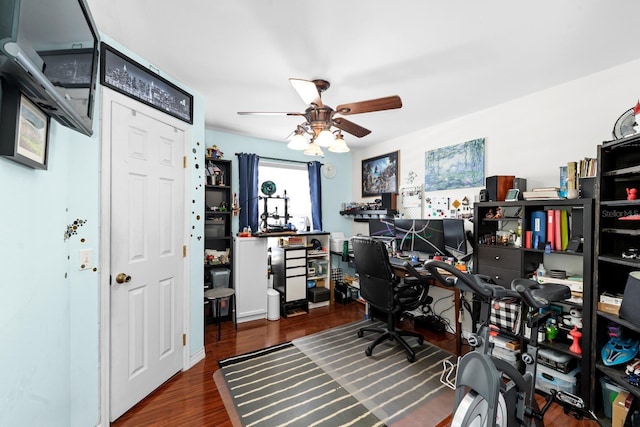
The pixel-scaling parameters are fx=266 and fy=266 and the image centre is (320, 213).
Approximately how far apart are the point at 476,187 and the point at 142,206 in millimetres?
3120

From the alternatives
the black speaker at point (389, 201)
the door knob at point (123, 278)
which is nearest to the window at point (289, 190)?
the black speaker at point (389, 201)

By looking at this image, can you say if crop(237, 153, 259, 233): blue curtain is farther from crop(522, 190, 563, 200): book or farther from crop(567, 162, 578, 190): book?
crop(567, 162, 578, 190): book

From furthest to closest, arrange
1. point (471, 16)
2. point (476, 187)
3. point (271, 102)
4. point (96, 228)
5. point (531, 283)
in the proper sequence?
point (476, 187)
point (271, 102)
point (96, 228)
point (471, 16)
point (531, 283)

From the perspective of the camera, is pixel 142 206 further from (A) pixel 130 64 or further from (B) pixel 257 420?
(B) pixel 257 420

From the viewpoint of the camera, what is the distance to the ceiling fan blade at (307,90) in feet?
5.56

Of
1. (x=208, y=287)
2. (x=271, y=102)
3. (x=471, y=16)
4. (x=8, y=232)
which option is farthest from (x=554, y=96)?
(x=208, y=287)

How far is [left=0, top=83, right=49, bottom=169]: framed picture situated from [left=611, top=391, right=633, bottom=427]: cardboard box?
3153 mm

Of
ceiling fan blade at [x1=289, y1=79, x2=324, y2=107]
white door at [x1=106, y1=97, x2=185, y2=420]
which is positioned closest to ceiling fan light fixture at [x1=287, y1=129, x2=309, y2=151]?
ceiling fan blade at [x1=289, y1=79, x2=324, y2=107]

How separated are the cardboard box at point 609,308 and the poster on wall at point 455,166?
142 cm

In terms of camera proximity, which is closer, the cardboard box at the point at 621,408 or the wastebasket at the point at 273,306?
the cardboard box at the point at 621,408

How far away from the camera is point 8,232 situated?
3.03 feet

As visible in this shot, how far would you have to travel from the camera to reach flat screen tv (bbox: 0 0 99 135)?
0.66 metres

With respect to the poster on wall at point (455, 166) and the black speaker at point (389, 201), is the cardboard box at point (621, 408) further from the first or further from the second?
the black speaker at point (389, 201)

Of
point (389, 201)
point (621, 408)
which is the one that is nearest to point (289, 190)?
point (389, 201)
